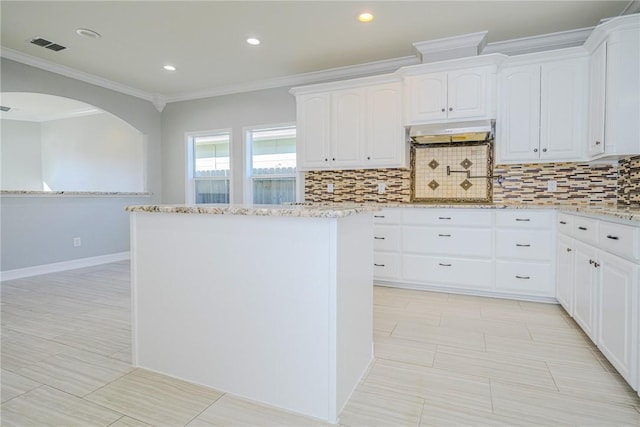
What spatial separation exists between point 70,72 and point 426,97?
4.49 m

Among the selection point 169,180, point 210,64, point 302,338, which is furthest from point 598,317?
point 169,180

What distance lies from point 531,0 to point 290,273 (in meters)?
3.03

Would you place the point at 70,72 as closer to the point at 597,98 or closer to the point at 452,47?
the point at 452,47

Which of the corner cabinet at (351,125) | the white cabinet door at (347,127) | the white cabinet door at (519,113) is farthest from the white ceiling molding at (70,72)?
the white cabinet door at (519,113)

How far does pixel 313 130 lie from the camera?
4250 mm

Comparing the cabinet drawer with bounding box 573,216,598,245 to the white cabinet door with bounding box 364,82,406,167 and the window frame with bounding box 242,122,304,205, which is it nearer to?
the white cabinet door with bounding box 364,82,406,167

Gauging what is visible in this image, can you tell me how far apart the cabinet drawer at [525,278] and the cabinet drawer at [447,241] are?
0.21m

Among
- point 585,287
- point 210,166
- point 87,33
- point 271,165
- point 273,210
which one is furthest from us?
point 210,166

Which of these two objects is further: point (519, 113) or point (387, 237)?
point (387, 237)

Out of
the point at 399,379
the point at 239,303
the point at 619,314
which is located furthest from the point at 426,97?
the point at 239,303

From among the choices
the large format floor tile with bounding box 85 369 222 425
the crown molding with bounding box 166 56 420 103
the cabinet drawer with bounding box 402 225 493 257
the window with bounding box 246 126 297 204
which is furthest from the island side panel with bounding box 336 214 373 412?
the window with bounding box 246 126 297 204

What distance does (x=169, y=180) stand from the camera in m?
5.80

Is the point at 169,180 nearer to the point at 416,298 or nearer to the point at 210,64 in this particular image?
the point at 210,64

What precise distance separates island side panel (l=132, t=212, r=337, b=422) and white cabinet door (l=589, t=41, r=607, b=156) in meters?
2.83
